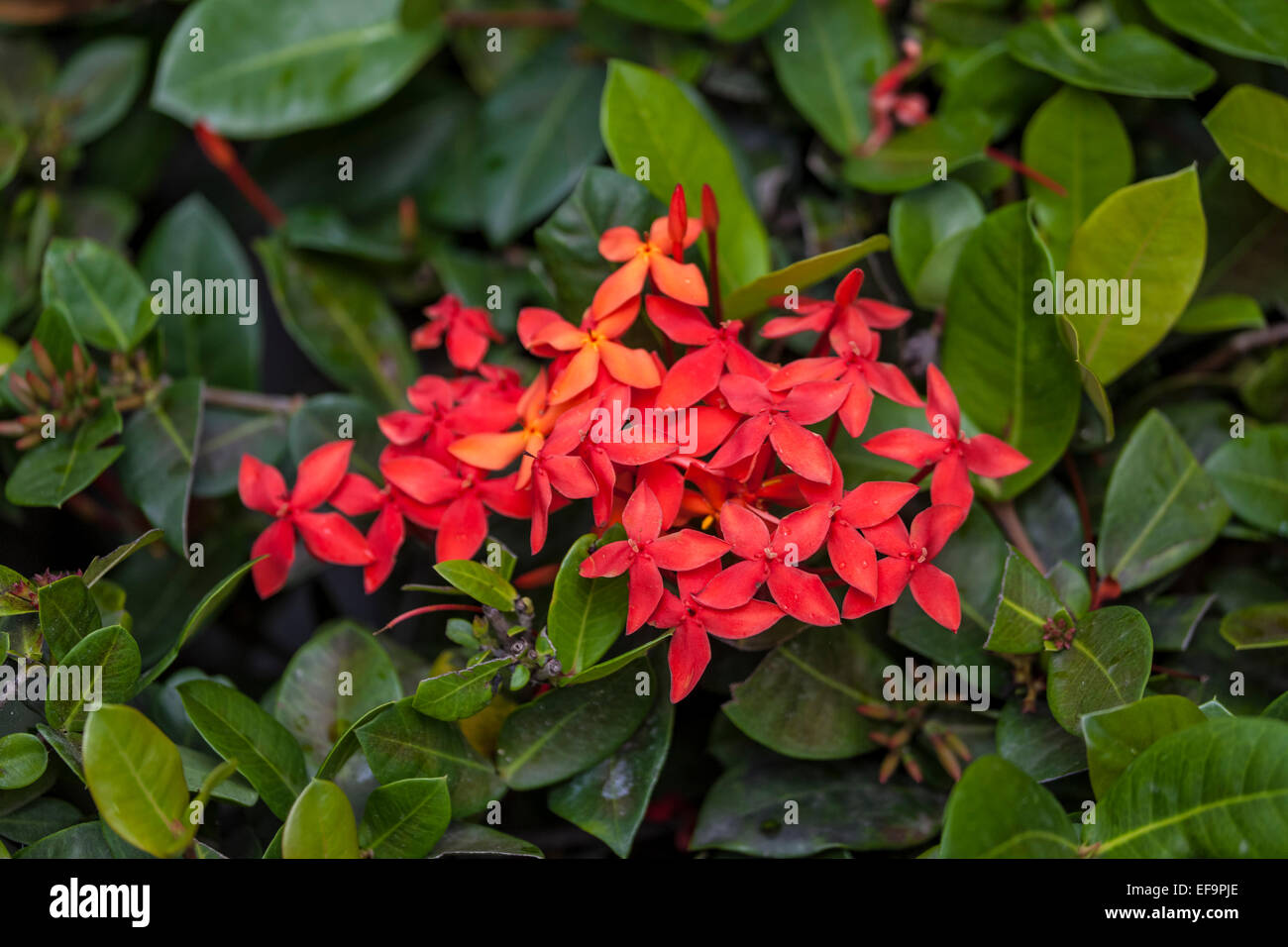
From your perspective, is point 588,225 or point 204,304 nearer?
point 588,225

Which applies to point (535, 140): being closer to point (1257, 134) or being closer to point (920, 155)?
point (920, 155)

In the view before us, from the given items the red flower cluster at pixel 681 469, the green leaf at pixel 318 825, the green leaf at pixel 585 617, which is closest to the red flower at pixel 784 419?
the red flower cluster at pixel 681 469

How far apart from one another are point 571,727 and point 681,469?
0.23 metres

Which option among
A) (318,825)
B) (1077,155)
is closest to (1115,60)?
(1077,155)

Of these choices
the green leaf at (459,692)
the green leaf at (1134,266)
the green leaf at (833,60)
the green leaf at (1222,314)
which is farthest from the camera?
the green leaf at (833,60)

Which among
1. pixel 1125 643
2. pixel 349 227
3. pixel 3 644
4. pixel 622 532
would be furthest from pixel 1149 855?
pixel 349 227

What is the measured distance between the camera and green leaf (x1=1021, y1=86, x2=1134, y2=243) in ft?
3.20

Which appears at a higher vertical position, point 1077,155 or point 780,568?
point 1077,155

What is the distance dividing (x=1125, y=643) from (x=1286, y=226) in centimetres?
51

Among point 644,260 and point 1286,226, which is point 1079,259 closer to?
point 1286,226

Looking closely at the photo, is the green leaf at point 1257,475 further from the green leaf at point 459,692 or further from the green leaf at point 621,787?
the green leaf at point 459,692

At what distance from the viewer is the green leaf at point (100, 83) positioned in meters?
1.25

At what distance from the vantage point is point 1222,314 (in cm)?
97

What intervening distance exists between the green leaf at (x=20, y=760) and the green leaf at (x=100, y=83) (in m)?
0.83
